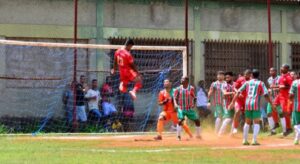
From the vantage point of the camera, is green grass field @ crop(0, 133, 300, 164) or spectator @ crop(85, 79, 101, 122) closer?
green grass field @ crop(0, 133, 300, 164)

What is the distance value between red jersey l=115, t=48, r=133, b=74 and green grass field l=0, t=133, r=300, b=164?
6.53 feet

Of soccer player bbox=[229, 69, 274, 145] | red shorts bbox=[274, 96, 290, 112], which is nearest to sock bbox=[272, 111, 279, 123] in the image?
red shorts bbox=[274, 96, 290, 112]

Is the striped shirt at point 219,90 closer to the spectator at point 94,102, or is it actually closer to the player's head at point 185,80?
the player's head at point 185,80

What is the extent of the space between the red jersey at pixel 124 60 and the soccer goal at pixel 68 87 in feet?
22.4

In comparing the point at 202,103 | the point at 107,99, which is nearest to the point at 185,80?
the point at 107,99

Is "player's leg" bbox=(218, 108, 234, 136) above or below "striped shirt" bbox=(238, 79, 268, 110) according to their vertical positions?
below

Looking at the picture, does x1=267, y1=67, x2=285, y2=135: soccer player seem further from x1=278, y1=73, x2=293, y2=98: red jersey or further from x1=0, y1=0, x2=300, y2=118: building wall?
x1=0, y1=0, x2=300, y2=118: building wall

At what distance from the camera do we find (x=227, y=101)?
22.9 metres

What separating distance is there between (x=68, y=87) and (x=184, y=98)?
584 centimetres

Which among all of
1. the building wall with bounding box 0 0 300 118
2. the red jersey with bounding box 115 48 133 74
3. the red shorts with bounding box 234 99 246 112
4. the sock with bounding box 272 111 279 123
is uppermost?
the building wall with bounding box 0 0 300 118

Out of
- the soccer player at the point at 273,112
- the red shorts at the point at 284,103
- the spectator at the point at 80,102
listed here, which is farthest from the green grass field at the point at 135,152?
the spectator at the point at 80,102

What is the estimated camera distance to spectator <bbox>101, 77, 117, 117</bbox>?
2483 centimetres

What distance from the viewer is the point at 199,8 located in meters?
30.0

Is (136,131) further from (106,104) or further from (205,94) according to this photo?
(205,94)
